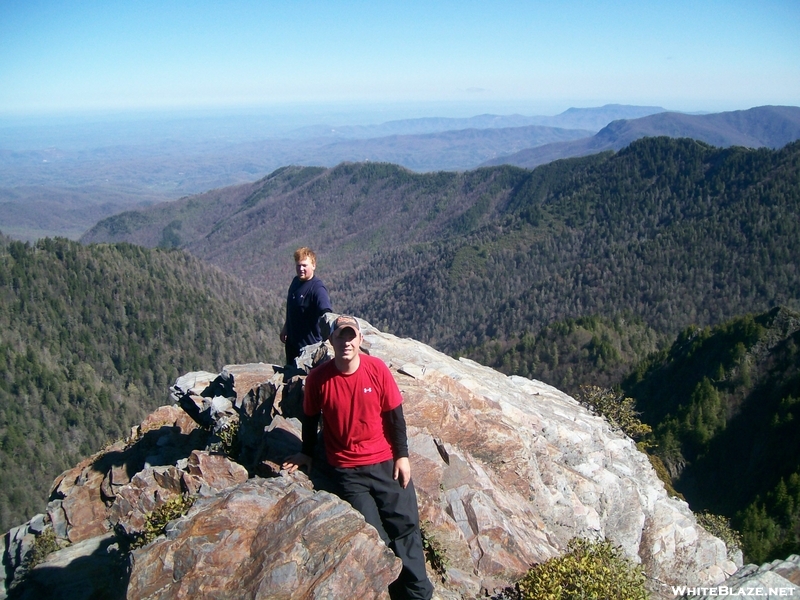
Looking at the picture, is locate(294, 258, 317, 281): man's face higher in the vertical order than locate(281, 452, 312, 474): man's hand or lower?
higher

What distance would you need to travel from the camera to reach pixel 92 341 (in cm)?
12938

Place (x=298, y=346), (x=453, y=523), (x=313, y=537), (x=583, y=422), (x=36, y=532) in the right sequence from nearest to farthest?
(x=313, y=537) < (x=453, y=523) < (x=298, y=346) < (x=36, y=532) < (x=583, y=422)

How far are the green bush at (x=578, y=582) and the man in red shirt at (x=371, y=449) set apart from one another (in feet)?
7.43

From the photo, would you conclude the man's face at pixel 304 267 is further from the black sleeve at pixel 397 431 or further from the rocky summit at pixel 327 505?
the black sleeve at pixel 397 431

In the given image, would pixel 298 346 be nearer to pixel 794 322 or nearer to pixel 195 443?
pixel 195 443

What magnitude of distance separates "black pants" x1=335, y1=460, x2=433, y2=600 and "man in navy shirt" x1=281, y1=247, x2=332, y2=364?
5321 millimetres

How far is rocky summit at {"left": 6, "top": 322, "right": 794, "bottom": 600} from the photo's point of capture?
744 cm

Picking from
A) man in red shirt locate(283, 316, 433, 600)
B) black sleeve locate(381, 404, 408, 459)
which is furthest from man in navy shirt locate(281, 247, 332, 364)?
black sleeve locate(381, 404, 408, 459)

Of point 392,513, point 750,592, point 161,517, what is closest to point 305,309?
point 161,517

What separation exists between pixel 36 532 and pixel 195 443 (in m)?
5.64

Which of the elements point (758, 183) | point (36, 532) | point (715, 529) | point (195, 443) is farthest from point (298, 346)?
point (758, 183)

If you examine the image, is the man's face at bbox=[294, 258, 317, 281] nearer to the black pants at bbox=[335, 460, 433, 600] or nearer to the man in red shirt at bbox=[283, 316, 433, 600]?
the man in red shirt at bbox=[283, 316, 433, 600]

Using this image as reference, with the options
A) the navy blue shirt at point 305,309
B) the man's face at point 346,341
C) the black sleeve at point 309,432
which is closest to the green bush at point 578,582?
the black sleeve at point 309,432

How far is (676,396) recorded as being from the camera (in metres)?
77.2
